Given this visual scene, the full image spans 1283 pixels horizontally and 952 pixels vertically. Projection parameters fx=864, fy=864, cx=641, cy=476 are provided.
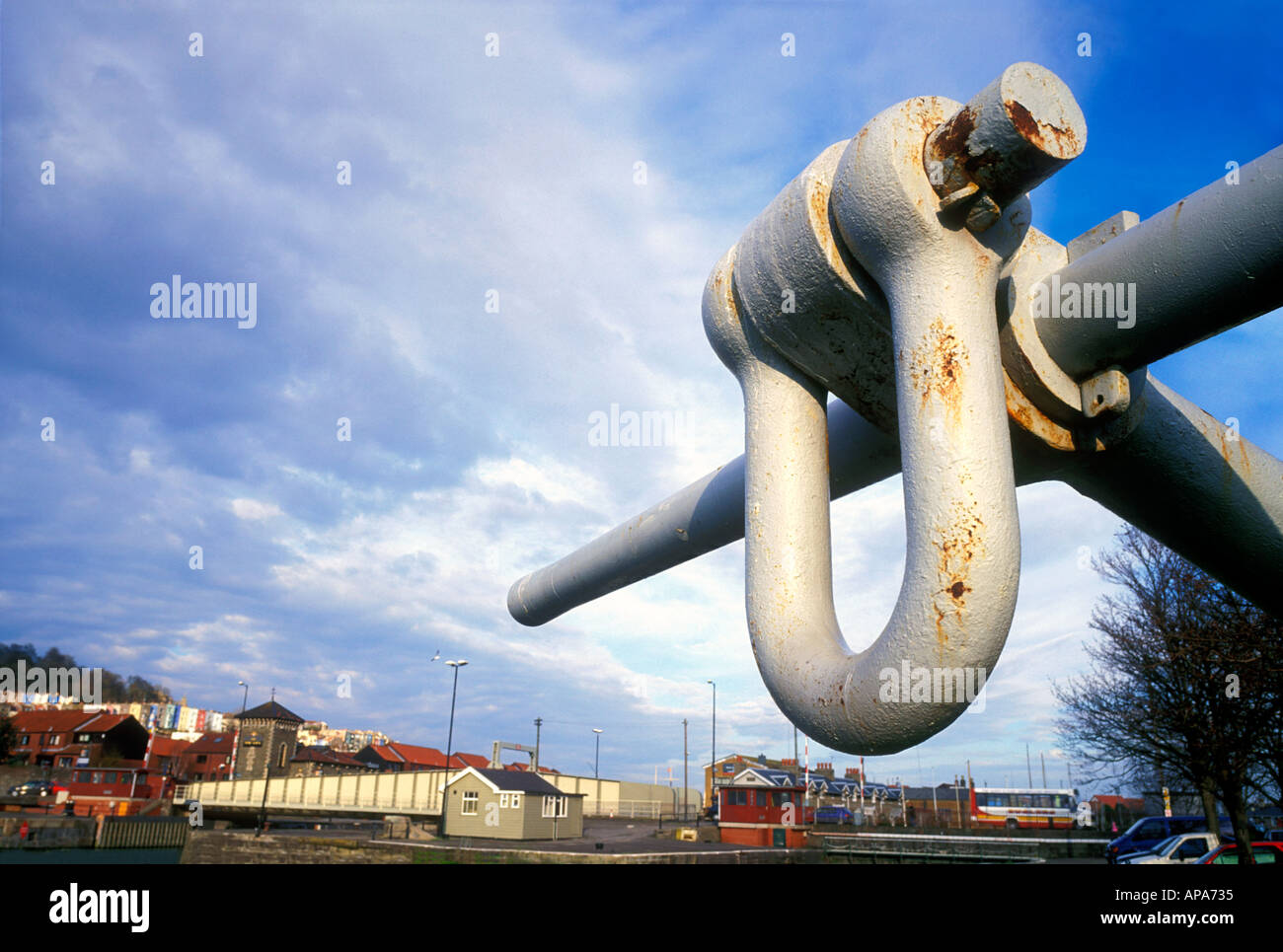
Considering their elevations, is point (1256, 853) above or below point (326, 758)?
above

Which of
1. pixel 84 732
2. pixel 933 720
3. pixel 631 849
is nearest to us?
pixel 933 720

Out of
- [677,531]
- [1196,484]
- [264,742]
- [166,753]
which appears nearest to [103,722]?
[166,753]

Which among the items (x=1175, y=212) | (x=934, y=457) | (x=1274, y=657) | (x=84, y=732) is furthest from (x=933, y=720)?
(x=84, y=732)

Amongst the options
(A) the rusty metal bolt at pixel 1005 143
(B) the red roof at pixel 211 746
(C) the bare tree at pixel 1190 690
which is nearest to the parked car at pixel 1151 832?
(C) the bare tree at pixel 1190 690

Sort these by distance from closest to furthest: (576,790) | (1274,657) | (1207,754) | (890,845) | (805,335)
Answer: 1. (805,335)
2. (1274,657)
3. (1207,754)
4. (890,845)
5. (576,790)

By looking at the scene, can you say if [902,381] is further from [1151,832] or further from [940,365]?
[1151,832]

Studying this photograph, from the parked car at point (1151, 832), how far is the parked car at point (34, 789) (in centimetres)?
5674

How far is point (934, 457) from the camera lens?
1.11m

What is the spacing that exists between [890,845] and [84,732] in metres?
62.7

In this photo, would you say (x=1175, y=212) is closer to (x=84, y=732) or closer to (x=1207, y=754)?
(x=1207, y=754)

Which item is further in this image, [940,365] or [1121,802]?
[1121,802]

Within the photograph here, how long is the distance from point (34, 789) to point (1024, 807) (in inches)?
2285

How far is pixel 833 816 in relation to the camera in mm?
44844
